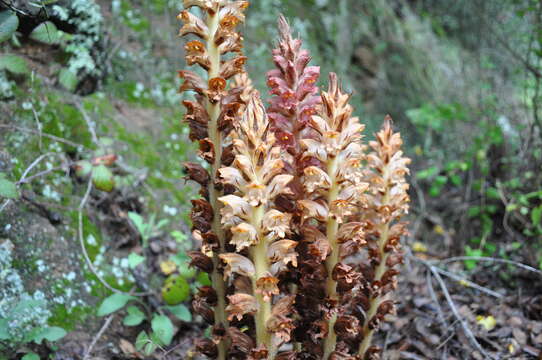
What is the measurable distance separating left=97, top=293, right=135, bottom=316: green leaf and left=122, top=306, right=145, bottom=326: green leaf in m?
0.08

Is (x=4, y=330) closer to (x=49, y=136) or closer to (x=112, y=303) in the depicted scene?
(x=112, y=303)

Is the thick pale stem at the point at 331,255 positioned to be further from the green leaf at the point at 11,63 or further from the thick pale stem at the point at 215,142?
the green leaf at the point at 11,63

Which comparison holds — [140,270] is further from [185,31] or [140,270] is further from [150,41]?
[150,41]

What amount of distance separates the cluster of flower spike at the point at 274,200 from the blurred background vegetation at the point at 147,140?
0.47m

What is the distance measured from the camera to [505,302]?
3.42m

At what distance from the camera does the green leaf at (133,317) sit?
9.16 feet

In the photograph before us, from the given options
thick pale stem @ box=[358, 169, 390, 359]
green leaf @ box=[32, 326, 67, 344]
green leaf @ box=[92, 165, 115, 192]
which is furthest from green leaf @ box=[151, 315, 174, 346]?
thick pale stem @ box=[358, 169, 390, 359]

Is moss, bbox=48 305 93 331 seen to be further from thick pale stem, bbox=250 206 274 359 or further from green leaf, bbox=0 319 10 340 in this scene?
thick pale stem, bbox=250 206 274 359

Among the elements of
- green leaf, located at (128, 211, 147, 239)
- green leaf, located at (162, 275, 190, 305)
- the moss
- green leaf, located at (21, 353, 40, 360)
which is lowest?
green leaf, located at (21, 353, 40, 360)

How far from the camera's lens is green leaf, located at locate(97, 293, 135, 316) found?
2682mm

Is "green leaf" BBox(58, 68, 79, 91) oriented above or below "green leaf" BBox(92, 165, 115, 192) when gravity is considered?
above

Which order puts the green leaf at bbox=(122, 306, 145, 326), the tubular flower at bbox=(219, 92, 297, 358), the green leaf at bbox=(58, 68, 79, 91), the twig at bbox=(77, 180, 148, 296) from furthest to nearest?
the green leaf at bbox=(58, 68, 79, 91)
the twig at bbox=(77, 180, 148, 296)
the green leaf at bbox=(122, 306, 145, 326)
the tubular flower at bbox=(219, 92, 297, 358)

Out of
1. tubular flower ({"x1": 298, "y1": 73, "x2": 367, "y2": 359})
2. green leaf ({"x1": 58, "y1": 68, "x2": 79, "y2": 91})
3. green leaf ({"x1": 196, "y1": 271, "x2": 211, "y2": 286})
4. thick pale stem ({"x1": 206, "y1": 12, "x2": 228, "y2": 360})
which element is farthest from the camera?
green leaf ({"x1": 58, "y1": 68, "x2": 79, "y2": 91})

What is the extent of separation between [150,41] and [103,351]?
117 inches
